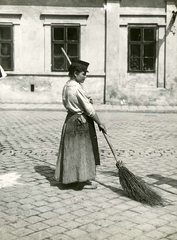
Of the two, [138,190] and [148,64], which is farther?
[148,64]

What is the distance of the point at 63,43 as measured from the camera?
60.4ft

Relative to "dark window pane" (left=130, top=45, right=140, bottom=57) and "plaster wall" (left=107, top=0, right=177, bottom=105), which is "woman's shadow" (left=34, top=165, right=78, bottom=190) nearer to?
"plaster wall" (left=107, top=0, right=177, bottom=105)

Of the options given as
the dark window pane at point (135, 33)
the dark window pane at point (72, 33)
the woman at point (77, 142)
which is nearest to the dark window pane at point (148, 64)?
the dark window pane at point (135, 33)

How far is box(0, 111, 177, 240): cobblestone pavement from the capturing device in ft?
14.9

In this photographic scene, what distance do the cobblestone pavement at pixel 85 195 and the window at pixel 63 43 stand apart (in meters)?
7.43

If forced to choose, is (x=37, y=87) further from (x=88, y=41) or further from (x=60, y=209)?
(x=60, y=209)

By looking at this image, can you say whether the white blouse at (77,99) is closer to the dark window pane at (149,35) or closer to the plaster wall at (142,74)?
the plaster wall at (142,74)

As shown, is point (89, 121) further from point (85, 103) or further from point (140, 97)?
point (140, 97)

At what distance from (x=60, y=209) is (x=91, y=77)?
13452 millimetres

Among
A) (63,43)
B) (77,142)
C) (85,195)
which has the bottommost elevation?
(85,195)

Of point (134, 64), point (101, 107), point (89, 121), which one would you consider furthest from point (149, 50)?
point (89, 121)

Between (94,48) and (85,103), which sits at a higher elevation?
(94,48)

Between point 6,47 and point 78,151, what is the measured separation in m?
13.3

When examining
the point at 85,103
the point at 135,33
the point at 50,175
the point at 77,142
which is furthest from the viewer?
the point at 135,33
